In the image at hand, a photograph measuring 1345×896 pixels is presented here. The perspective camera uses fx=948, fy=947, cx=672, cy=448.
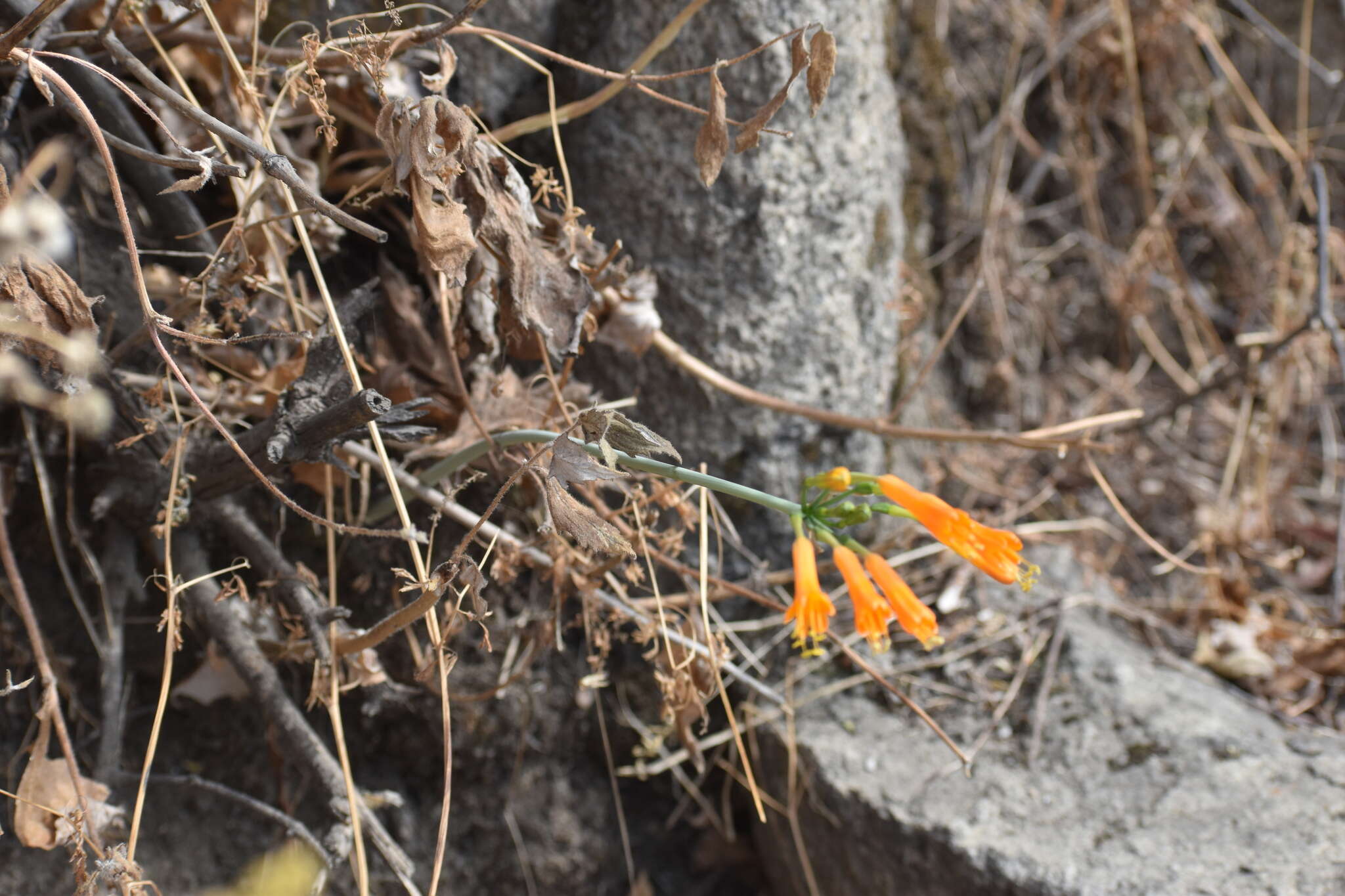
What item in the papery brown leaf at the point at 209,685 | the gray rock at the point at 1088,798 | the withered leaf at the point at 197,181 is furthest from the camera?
the papery brown leaf at the point at 209,685

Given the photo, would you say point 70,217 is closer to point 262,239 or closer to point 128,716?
point 262,239

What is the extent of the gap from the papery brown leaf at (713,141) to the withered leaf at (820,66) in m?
0.10

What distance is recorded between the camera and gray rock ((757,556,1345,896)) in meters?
1.25

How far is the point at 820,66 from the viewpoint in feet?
3.42

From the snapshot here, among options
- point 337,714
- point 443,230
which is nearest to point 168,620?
point 337,714

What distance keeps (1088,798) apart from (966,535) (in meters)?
0.73

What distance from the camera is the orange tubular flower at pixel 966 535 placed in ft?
2.92

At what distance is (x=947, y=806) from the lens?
4.53ft

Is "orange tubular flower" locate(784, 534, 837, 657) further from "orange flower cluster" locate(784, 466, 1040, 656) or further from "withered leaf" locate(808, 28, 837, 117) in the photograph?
"withered leaf" locate(808, 28, 837, 117)

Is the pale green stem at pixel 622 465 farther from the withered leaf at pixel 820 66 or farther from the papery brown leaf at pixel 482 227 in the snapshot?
the withered leaf at pixel 820 66

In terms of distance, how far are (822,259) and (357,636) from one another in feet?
3.01

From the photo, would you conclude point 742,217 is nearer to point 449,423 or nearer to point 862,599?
point 449,423

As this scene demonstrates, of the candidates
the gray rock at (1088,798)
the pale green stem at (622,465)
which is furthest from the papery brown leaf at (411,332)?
the gray rock at (1088,798)

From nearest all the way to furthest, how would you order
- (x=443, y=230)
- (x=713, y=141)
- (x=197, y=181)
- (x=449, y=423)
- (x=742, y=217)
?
(x=197, y=181), (x=443, y=230), (x=713, y=141), (x=449, y=423), (x=742, y=217)
